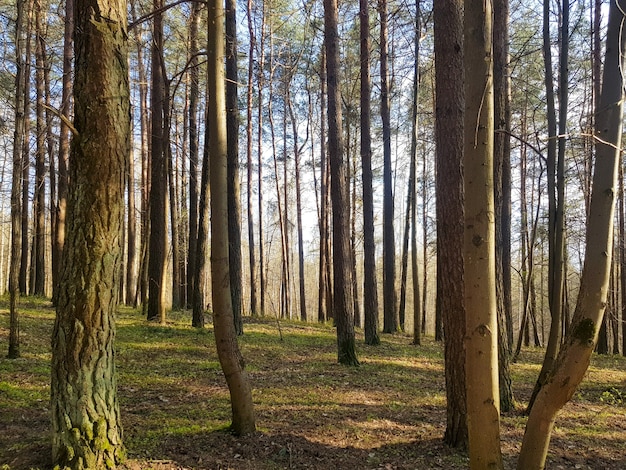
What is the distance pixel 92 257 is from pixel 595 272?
352cm

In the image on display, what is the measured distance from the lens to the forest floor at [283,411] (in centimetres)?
408

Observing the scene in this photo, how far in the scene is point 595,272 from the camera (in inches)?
113

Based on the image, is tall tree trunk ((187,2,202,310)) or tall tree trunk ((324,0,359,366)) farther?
tall tree trunk ((187,2,202,310))

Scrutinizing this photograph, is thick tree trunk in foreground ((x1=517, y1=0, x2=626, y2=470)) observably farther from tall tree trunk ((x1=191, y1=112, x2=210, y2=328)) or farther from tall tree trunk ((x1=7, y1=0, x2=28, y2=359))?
tall tree trunk ((x1=191, y1=112, x2=210, y2=328))

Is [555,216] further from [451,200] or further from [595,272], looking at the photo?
[595,272]

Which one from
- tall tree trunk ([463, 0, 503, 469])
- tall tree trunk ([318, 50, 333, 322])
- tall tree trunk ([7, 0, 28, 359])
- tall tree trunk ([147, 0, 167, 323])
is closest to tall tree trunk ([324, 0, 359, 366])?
tall tree trunk ([147, 0, 167, 323])

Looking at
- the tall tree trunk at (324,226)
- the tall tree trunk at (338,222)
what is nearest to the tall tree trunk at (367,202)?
the tall tree trunk at (338,222)

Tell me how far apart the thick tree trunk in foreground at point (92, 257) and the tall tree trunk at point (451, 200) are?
305cm

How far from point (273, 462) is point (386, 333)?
426 inches

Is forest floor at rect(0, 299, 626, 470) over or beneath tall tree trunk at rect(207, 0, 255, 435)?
beneath

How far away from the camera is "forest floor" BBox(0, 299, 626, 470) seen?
4078 millimetres

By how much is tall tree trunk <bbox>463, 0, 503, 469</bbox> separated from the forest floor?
2010 millimetres

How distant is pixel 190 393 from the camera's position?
6039mm

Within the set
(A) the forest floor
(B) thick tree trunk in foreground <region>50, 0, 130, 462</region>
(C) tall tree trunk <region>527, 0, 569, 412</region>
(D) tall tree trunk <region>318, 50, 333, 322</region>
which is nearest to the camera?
(B) thick tree trunk in foreground <region>50, 0, 130, 462</region>
